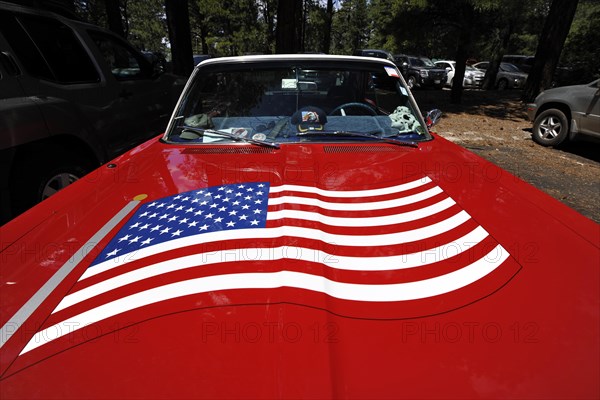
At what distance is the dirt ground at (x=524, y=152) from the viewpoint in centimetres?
512

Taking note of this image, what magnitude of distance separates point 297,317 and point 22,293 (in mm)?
948

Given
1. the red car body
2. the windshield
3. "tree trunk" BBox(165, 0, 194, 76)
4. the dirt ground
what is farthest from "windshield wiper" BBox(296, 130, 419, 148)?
"tree trunk" BBox(165, 0, 194, 76)

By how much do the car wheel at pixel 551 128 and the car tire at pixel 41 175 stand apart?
826 cm

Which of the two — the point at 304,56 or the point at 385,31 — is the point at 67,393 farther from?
the point at 385,31

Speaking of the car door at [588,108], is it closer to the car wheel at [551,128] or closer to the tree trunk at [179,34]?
the car wheel at [551,128]

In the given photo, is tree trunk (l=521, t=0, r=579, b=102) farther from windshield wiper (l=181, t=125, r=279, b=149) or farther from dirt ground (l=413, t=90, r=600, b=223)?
windshield wiper (l=181, t=125, r=279, b=149)

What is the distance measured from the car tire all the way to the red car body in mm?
1518

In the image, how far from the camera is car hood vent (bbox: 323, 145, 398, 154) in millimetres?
2340

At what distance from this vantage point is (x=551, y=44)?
35.0 ft

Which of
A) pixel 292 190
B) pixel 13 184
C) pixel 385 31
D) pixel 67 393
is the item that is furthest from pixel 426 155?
pixel 385 31

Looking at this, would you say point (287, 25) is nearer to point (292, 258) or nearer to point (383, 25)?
point (383, 25)

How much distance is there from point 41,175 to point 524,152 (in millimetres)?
7804

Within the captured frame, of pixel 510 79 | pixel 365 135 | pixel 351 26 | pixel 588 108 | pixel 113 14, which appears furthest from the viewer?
pixel 351 26

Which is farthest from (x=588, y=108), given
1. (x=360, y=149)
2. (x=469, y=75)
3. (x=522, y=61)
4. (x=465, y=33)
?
(x=522, y=61)
